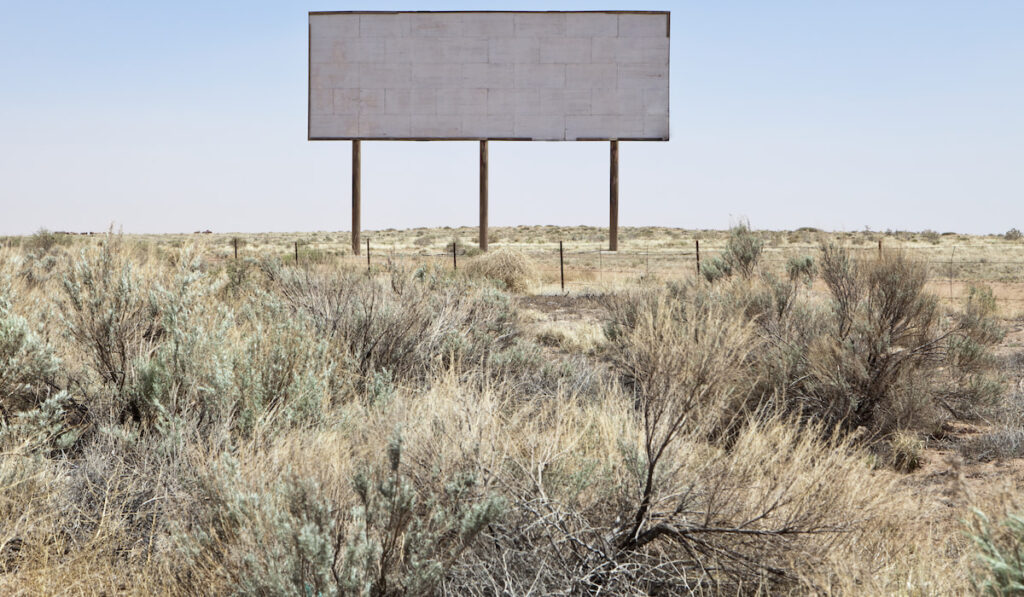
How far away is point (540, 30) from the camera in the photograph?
23.9 m

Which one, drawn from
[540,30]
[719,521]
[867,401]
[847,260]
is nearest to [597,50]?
[540,30]

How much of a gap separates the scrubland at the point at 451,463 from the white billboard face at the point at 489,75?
17452 millimetres

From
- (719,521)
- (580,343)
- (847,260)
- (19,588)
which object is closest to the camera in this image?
(19,588)

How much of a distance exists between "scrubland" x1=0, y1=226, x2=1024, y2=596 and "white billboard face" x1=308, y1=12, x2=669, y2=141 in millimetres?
17452

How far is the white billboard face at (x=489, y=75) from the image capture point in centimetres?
2391

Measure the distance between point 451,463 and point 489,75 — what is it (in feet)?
71.0

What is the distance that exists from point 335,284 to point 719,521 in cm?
578

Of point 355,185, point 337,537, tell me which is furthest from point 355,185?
point 337,537

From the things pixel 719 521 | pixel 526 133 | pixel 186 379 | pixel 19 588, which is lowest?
pixel 19 588

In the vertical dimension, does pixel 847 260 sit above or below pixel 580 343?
above

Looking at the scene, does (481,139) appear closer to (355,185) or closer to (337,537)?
(355,185)

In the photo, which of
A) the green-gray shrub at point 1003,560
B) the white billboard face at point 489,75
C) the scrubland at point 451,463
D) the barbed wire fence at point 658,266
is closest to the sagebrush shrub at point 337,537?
the scrubland at point 451,463

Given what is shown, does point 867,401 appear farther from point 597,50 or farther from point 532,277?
point 597,50

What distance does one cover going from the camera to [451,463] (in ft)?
12.5
